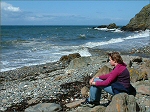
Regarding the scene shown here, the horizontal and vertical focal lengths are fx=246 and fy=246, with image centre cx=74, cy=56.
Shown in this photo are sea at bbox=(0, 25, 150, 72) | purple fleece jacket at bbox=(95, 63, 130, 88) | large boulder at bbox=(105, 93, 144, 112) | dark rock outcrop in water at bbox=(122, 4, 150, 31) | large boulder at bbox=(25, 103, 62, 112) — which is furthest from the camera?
dark rock outcrop in water at bbox=(122, 4, 150, 31)

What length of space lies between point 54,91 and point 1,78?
6.77 m

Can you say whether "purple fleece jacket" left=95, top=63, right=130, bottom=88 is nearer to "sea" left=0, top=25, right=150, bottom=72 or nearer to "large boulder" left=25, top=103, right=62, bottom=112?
"large boulder" left=25, top=103, right=62, bottom=112

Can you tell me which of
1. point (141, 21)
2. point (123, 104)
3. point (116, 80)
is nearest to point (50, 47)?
point (116, 80)

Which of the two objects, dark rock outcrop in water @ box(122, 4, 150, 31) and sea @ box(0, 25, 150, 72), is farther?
dark rock outcrop in water @ box(122, 4, 150, 31)

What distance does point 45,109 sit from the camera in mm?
7141

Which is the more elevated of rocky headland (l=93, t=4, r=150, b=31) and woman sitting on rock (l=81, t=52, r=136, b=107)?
rocky headland (l=93, t=4, r=150, b=31)

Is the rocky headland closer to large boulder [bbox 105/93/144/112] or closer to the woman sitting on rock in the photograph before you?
the woman sitting on rock

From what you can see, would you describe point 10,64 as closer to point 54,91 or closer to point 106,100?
point 54,91

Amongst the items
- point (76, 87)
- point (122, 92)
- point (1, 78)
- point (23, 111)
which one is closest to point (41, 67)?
point (1, 78)

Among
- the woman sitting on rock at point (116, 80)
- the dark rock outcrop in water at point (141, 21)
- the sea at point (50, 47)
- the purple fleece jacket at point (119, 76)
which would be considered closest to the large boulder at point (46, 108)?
the woman sitting on rock at point (116, 80)

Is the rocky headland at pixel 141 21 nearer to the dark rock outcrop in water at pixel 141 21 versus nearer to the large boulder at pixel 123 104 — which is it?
the dark rock outcrop in water at pixel 141 21

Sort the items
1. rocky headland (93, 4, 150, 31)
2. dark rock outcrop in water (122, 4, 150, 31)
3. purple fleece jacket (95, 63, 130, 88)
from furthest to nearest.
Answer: dark rock outcrop in water (122, 4, 150, 31), rocky headland (93, 4, 150, 31), purple fleece jacket (95, 63, 130, 88)

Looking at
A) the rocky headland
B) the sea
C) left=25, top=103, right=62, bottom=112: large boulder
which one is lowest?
the sea

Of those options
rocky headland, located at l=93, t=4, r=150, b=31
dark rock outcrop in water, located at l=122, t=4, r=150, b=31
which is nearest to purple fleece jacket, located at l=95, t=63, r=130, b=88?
rocky headland, located at l=93, t=4, r=150, b=31
